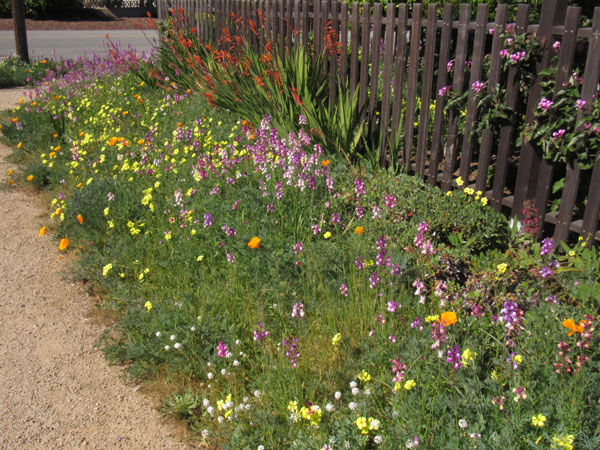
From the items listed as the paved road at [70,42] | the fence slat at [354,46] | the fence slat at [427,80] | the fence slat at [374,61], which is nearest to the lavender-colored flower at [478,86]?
the fence slat at [427,80]

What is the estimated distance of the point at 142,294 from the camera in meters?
3.74

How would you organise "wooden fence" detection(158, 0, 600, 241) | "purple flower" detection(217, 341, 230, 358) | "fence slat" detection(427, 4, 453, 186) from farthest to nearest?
"fence slat" detection(427, 4, 453, 186), "wooden fence" detection(158, 0, 600, 241), "purple flower" detection(217, 341, 230, 358)

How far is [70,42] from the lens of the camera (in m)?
20.1

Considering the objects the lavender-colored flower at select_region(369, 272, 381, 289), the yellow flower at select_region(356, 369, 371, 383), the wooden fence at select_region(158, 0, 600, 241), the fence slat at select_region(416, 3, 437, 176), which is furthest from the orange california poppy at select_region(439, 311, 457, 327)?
the fence slat at select_region(416, 3, 437, 176)

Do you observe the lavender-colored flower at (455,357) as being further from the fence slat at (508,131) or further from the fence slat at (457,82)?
the fence slat at (457,82)

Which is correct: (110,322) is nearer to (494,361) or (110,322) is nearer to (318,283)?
(318,283)

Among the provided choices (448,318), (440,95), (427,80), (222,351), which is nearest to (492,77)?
(440,95)

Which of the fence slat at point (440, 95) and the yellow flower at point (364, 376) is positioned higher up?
the fence slat at point (440, 95)

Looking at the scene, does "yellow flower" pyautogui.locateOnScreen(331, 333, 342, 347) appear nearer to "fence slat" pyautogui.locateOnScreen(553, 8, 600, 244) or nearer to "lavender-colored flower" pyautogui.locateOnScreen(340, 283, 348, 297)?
"lavender-colored flower" pyautogui.locateOnScreen(340, 283, 348, 297)

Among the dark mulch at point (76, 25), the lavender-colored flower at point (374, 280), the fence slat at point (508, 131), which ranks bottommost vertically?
the lavender-colored flower at point (374, 280)

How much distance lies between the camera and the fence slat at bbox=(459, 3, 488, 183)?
4129mm

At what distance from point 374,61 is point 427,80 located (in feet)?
2.28

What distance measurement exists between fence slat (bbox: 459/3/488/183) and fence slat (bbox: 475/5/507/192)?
0.10m

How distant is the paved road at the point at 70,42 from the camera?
17.1 metres
